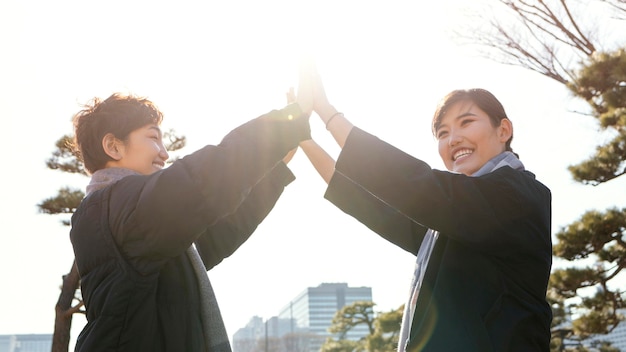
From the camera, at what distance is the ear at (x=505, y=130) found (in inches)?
97.5

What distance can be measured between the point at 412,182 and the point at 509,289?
1.39 feet

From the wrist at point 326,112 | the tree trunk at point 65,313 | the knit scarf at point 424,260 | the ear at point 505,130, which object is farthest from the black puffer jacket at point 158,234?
the tree trunk at point 65,313

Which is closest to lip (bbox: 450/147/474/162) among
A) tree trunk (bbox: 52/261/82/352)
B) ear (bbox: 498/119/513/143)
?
ear (bbox: 498/119/513/143)

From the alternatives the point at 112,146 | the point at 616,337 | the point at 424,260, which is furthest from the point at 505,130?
the point at 616,337

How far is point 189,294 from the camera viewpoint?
2.10m

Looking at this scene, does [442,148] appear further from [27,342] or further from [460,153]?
[27,342]

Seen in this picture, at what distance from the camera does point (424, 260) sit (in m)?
2.35

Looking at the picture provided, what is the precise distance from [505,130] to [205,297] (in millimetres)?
1174

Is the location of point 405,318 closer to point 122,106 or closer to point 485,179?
point 485,179

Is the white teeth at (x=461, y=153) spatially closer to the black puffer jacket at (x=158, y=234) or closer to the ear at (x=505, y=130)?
the ear at (x=505, y=130)

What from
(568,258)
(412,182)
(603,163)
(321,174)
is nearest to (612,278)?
(568,258)

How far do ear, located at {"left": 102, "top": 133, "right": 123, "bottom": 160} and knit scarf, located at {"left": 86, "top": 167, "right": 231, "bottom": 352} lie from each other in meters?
0.07

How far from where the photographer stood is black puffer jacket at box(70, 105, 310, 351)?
1.90 m

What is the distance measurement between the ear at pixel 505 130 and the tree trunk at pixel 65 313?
8346 mm
